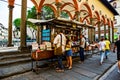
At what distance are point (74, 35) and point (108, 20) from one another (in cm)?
1931

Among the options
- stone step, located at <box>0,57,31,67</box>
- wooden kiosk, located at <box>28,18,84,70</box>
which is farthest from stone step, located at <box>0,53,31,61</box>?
wooden kiosk, located at <box>28,18,84,70</box>

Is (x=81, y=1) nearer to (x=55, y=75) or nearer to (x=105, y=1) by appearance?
(x=105, y=1)

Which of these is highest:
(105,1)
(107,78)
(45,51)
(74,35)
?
(105,1)

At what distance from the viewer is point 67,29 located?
10117mm

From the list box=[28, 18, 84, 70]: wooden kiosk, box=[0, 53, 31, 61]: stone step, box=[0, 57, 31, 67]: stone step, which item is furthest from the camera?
box=[0, 53, 31, 61]: stone step

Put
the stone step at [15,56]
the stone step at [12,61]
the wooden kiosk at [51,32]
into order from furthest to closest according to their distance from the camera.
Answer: the stone step at [15,56], the wooden kiosk at [51,32], the stone step at [12,61]

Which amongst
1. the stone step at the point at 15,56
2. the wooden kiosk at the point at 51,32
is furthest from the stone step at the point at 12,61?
the wooden kiosk at the point at 51,32

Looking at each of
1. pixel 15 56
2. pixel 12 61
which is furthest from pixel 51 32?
pixel 12 61

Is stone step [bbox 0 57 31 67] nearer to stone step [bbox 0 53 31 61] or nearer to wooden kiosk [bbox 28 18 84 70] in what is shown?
stone step [bbox 0 53 31 61]

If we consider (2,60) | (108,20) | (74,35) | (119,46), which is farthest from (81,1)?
(108,20)

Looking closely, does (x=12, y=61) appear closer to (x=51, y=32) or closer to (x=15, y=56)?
(x=15, y=56)

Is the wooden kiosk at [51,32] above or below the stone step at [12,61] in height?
above

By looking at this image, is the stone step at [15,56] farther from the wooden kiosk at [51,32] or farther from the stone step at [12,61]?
the wooden kiosk at [51,32]

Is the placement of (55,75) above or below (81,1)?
below
